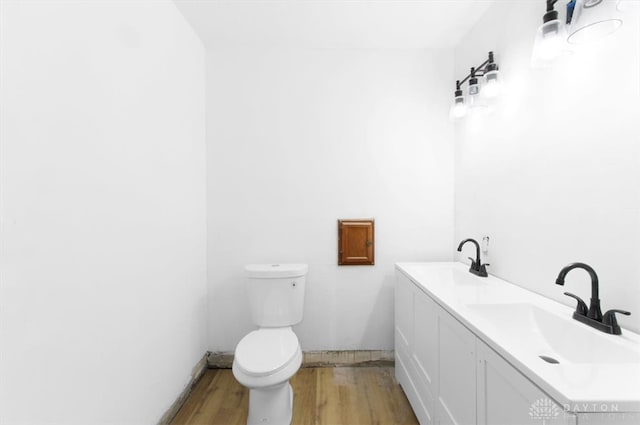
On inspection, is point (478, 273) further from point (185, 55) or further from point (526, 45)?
point (185, 55)

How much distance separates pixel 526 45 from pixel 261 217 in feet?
6.09

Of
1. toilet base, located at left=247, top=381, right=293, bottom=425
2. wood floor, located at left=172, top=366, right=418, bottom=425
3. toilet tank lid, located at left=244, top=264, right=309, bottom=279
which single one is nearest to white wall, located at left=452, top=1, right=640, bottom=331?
wood floor, located at left=172, top=366, right=418, bottom=425

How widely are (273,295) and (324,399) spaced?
0.72 metres

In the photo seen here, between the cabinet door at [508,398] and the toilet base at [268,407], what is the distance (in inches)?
39.2

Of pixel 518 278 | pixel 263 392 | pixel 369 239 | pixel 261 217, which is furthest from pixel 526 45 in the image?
pixel 263 392

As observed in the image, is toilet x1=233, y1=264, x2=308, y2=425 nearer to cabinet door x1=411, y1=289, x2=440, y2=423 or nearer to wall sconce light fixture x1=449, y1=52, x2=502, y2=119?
cabinet door x1=411, y1=289, x2=440, y2=423

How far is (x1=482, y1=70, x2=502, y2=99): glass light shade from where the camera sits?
1.50 m

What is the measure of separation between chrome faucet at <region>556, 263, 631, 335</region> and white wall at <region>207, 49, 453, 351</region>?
1142 millimetres

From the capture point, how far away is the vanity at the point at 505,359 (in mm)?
638

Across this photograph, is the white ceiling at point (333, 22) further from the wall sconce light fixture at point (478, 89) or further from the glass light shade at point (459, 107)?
the glass light shade at point (459, 107)

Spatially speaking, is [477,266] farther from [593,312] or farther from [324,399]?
[324,399]

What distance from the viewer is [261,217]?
211 cm

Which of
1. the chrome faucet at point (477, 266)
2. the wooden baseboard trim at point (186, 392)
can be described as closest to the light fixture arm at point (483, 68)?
the chrome faucet at point (477, 266)

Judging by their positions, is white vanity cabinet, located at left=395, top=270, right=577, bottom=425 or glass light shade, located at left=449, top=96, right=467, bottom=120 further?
glass light shade, located at left=449, top=96, right=467, bottom=120
